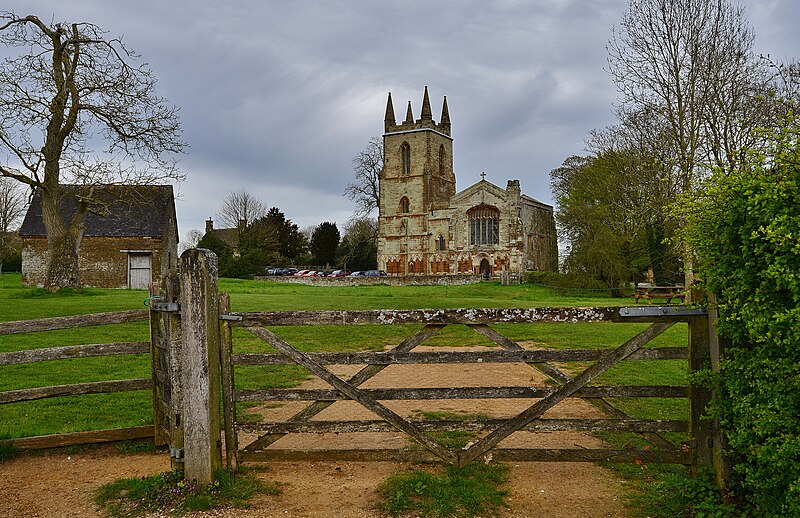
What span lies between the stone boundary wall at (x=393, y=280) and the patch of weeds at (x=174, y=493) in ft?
152

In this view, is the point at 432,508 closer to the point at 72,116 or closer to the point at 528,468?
the point at 528,468

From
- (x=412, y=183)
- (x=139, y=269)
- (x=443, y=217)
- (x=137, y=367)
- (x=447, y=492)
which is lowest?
(x=447, y=492)

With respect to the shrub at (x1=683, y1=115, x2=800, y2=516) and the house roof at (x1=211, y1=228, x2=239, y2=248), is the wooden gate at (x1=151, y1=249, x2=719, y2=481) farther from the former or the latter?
the house roof at (x1=211, y1=228, x2=239, y2=248)

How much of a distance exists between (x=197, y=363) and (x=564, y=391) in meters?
3.34

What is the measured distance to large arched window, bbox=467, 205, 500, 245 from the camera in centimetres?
6538

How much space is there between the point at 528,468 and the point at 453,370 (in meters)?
5.70

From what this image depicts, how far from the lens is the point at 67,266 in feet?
96.2

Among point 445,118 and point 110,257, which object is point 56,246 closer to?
point 110,257

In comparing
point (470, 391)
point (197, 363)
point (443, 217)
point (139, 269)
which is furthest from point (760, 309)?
point (443, 217)

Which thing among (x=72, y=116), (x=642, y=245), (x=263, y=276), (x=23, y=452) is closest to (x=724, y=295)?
(x=23, y=452)

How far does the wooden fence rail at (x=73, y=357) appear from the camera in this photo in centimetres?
643

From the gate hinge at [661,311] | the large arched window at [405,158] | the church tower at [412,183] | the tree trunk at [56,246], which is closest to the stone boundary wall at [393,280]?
the church tower at [412,183]

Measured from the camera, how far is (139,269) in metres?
44.0

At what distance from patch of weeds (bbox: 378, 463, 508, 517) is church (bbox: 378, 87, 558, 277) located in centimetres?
5740
